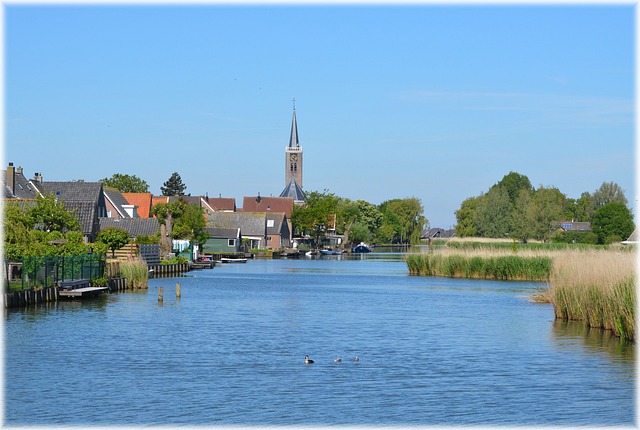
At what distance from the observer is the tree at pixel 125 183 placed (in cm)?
15762

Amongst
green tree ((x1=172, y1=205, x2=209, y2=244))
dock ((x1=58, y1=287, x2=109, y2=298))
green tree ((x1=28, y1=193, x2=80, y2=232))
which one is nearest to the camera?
dock ((x1=58, y1=287, x2=109, y2=298))

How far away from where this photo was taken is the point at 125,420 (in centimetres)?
2005

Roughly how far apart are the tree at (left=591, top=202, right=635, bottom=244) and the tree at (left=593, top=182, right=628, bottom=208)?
1979cm

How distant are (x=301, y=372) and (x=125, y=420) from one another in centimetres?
711

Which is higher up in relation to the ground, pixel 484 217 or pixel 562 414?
pixel 484 217

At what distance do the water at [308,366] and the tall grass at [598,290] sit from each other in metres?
0.66

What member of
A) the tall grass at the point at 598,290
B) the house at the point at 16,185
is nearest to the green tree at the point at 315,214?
the house at the point at 16,185

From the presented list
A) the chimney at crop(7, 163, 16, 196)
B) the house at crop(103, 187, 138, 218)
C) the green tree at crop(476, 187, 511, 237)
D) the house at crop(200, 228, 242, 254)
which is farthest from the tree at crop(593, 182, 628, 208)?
the chimney at crop(7, 163, 16, 196)

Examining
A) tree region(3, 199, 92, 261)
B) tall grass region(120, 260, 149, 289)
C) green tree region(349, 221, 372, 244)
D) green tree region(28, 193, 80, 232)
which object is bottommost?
tall grass region(120, 260, 149, 289)

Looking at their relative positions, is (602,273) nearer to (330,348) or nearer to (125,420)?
(330,348)

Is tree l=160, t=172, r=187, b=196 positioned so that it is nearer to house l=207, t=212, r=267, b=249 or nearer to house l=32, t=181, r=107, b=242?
house l=207, t=212, r=267, b=249

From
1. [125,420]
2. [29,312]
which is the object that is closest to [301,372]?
[125,420]

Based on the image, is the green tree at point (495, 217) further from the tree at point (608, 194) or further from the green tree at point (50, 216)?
the green tree at point (50, 216)

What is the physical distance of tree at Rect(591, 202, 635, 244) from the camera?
127 metres
